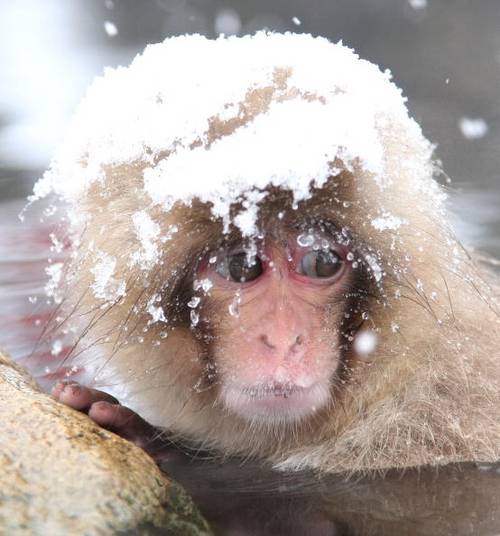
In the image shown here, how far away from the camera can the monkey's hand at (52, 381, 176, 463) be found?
2.24 m

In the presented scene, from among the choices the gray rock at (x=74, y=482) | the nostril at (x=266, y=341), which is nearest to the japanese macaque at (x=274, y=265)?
the nostril at (x=266, y=341)

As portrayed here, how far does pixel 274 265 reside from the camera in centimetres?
218

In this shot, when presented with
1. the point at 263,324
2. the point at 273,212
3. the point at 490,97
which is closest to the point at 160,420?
the point at 263,324

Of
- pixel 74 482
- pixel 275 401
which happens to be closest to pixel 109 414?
pixel 275 401

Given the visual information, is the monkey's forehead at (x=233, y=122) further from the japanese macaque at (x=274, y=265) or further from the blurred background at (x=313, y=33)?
the blurred background at (x=313, y=33)

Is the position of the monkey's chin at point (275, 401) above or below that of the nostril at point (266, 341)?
below

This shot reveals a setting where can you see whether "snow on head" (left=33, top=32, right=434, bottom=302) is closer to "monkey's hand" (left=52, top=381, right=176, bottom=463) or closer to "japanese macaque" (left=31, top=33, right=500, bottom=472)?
"japanese macaque" (left=31, top=33, right=500, bottom=472)

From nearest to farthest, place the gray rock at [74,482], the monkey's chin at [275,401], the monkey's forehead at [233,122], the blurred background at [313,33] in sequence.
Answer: the gray rock at [74,482], the monkey's forehead at [233,122], the monkey's chin at [275,401], the blurred background at [313,33]

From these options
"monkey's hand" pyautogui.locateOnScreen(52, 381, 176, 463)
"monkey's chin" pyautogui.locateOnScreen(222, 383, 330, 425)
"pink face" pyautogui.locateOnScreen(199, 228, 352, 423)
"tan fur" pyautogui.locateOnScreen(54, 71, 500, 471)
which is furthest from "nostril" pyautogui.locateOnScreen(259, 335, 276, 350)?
"monkey's hand" pyautogui.locateOnScreen(52, 381, 176, 463)

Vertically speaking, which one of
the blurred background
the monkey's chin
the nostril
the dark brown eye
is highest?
the blurred background

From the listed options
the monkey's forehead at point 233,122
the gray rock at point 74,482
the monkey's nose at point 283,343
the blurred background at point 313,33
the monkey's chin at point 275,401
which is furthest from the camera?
the blurred background at point 313,33

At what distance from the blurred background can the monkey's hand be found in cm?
335

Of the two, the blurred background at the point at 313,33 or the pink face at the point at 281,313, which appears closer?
the pink face at the point at 281,313

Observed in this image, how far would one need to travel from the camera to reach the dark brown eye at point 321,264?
221 cm
